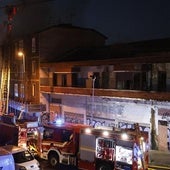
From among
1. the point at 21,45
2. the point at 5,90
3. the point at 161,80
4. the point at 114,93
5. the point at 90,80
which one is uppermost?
the point at 21,45

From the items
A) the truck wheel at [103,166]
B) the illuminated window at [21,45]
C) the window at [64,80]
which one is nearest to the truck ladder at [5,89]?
the illuminated window at [21,45]

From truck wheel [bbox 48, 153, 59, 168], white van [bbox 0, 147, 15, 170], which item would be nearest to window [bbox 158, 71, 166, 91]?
truck wheel [bbox 48, 153, 59, 168]

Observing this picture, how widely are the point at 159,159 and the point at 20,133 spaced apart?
9.93 meters

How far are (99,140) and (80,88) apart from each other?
15299mm

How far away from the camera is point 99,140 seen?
1911cm

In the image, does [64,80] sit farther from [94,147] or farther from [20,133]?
[94,147]

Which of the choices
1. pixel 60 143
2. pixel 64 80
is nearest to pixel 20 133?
pixel 60 143

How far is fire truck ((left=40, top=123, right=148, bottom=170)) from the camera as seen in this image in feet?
58.6

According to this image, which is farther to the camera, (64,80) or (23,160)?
(64,80)

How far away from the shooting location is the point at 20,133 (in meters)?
24.7

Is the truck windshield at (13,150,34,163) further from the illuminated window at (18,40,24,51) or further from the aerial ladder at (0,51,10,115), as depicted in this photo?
the illuminated window at (18,40,24,51)

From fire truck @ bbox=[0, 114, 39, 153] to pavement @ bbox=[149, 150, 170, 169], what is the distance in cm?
798

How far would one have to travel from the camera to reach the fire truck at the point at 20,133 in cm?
2395

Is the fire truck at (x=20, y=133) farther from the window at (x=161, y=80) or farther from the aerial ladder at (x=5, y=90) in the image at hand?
the aerial ladder at (x=5, y=90)
